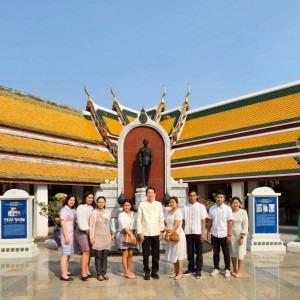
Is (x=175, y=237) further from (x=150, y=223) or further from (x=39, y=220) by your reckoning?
(x=39, y=220)

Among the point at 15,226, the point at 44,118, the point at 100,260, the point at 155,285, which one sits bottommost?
the point at 155,285

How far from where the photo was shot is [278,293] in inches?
232

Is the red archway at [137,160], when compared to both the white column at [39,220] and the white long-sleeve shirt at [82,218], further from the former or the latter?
the white column at [39,220]

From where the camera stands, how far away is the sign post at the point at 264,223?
10875mm

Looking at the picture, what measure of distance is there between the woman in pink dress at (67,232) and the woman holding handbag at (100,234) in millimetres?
513

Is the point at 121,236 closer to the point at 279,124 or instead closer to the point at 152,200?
the point at 152,200

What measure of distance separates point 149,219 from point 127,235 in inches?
22.4

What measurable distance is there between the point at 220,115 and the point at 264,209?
16.8 metres

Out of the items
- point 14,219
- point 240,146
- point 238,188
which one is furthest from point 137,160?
point 240,146

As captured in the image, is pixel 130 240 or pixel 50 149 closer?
pixel 130 240

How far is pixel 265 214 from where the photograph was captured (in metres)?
11.2

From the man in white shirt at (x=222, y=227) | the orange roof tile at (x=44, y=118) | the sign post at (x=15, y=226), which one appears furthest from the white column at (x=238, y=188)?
the man in white shirt at (x=222, y=227)

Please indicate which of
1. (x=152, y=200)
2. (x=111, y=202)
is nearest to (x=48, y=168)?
(x=111, y=202)

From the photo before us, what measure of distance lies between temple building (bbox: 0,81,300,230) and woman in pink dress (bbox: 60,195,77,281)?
40.3ft
